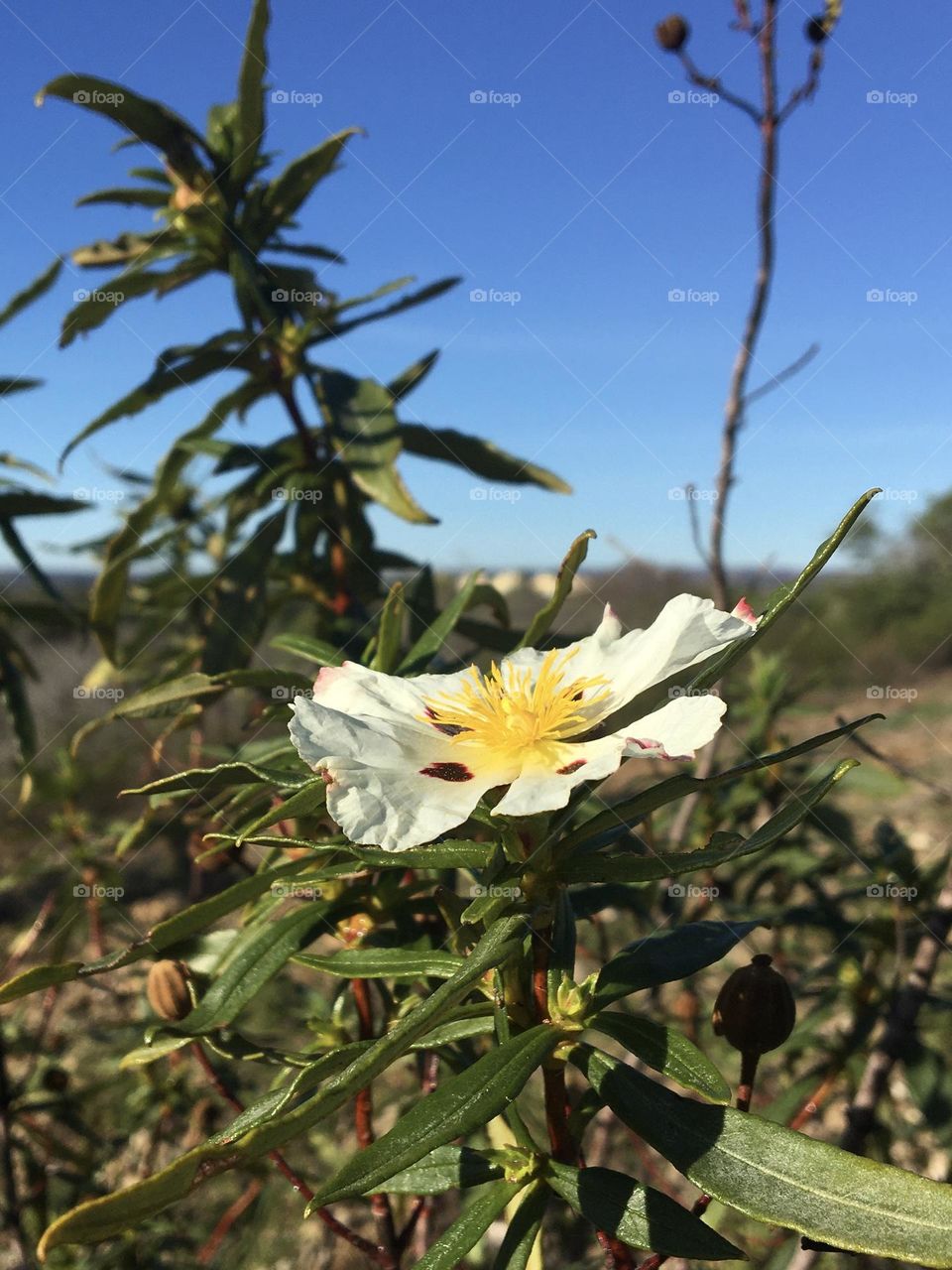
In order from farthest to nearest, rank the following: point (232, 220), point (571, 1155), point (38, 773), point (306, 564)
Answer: point (38, 773) < point (306, 564) < point (232, 220) < point (571, 1155)

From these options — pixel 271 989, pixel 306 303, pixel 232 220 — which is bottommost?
pixel 271 989

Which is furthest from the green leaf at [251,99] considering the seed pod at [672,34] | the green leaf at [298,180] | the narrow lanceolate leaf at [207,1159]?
the narrow lanceolate leaf at [207,1159]

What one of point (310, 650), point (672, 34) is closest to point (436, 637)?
Answer: point (310, 650)

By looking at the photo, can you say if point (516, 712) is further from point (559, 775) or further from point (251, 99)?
point (251, 99)

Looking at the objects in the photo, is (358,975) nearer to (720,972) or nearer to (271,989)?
(271,989)

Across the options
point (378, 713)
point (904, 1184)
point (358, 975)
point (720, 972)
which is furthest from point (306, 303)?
point (720, 972)

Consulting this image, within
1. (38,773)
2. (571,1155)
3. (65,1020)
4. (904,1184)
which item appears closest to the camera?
(904,1184)

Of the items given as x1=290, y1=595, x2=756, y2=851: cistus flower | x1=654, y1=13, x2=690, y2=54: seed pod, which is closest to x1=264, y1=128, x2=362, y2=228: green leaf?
x1=654, y1=13, x2=690, y2=54: seed pod

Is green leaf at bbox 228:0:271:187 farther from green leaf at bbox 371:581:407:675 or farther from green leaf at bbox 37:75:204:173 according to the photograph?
green leaf at bbox 371:581:407:675
